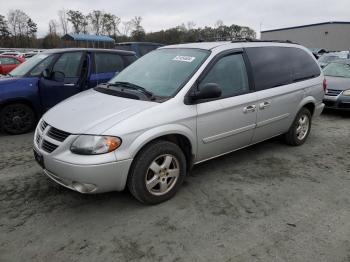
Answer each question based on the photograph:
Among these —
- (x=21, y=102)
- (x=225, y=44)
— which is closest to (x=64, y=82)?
(x=21, y=102)

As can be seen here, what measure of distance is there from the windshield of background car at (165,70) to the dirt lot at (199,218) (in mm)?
1299

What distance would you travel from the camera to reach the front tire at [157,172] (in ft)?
11.3

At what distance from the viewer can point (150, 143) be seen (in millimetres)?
3545

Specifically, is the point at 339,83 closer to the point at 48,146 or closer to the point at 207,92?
the point at 207,92

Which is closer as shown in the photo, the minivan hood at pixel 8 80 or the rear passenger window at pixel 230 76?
the rear passenger window at pixel 230 76

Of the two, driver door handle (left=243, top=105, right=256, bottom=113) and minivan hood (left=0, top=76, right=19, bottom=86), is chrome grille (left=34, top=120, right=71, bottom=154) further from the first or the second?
minivan hood (left=0, top=76, right=19, bottom=86)

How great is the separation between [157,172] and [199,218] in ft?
2.15

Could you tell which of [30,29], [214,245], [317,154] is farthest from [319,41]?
[30,29]

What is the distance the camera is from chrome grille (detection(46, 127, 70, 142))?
3386 mm

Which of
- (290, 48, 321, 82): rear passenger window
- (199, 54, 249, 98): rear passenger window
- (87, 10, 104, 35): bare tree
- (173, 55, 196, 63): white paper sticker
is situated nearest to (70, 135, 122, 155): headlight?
(199, 54, 249, 98): rear passenger window

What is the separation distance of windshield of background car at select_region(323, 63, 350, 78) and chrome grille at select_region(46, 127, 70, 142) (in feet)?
27.2

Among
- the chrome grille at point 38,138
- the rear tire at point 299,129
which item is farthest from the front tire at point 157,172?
the rear tire at point 299,129

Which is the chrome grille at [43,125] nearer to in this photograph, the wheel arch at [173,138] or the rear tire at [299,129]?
the wheel arch at [173,138]

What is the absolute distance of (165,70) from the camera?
14.1 feet
